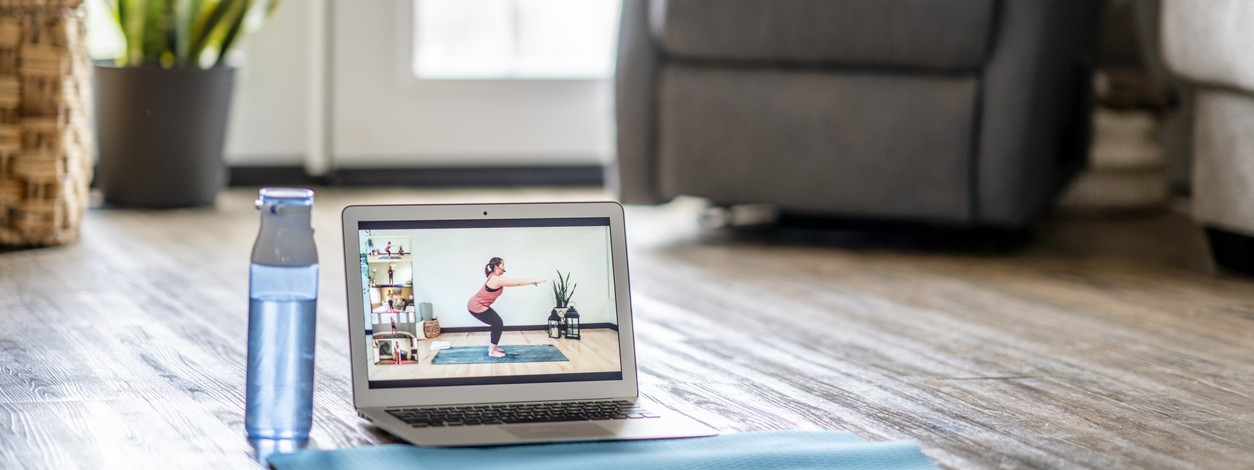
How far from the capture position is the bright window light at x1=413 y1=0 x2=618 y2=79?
8.66 feet

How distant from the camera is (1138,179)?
8.25 feet

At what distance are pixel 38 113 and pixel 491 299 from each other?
39.5 inches

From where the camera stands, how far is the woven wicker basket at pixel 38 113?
169cm

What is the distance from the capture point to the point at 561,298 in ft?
3.26

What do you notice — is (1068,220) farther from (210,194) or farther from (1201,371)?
(210,194)

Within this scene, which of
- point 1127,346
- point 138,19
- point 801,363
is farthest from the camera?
point 138,19

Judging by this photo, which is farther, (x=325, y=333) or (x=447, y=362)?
(x=325, y=333)

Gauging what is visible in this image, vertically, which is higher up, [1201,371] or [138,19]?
[138,19]

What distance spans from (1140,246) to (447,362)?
5.07 ft

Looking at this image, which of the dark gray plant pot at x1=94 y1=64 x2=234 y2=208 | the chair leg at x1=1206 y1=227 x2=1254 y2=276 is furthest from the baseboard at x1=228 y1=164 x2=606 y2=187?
the chair leg at x1=1206 y1=227 x2=1254 y2=276

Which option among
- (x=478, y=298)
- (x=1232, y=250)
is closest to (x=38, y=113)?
(x=478, y=298)


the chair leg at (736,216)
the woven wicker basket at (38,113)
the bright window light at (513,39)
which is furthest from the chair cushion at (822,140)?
the woven wicker basket at (38,113)

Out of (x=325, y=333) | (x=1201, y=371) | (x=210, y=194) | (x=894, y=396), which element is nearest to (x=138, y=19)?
(x=210, y=194)

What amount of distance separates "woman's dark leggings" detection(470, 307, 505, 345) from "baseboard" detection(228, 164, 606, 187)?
1.73m
